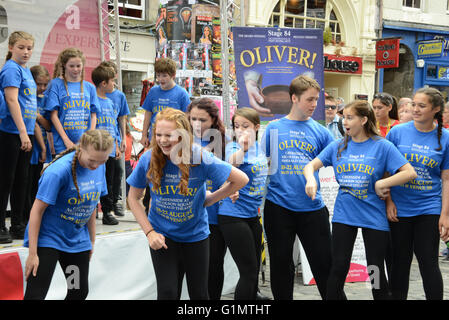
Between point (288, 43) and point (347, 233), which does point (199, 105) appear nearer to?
point (347, 233)

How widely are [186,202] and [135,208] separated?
0.29 metres

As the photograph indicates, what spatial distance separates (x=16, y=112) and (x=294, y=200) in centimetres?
226

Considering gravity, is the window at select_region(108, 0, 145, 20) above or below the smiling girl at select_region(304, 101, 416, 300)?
above

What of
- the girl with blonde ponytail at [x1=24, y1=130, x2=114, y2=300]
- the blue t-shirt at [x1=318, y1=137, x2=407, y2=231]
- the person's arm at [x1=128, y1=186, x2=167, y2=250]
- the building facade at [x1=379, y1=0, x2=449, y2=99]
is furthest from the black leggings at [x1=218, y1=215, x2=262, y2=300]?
the building facade at [x1=379, y1=0, x2=449, y2=99]

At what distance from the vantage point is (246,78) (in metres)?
6.09

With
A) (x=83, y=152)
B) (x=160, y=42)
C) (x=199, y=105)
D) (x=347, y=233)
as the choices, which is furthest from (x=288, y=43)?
(x=83, y=152)

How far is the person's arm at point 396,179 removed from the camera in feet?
11.8

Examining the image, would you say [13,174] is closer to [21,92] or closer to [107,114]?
[21,92]

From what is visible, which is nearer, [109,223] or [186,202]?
[186,202]

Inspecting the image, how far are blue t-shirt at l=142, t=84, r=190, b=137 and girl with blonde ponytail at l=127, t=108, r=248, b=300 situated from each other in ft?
7.60

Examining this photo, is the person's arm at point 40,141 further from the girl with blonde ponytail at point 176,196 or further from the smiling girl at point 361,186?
the smiling girl at point 361,186

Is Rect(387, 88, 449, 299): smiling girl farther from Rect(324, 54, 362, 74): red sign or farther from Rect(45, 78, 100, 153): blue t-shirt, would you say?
Rect(324, 54, 362, 74): red sign

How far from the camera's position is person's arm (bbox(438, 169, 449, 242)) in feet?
12.1

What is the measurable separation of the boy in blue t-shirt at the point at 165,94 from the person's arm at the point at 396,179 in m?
2.41
